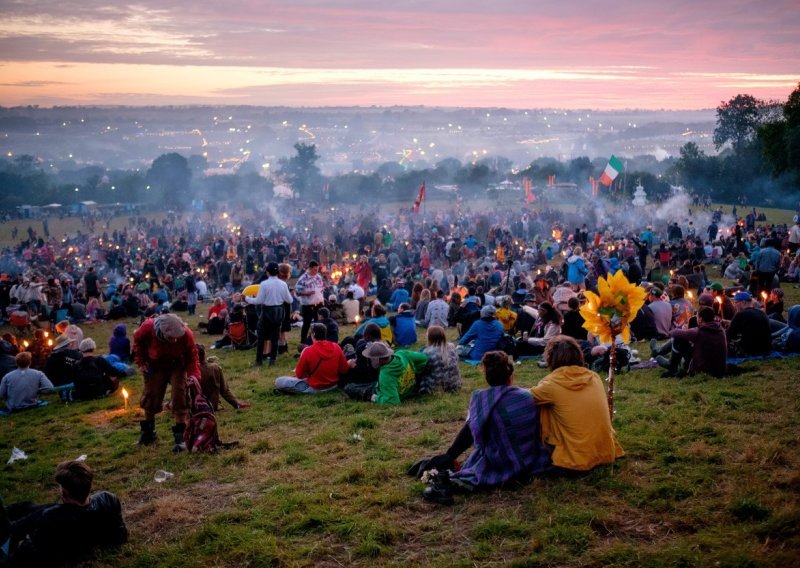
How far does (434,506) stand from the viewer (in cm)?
526

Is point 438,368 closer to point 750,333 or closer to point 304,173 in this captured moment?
point 750,333

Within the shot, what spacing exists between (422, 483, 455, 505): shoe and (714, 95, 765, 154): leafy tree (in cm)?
5655

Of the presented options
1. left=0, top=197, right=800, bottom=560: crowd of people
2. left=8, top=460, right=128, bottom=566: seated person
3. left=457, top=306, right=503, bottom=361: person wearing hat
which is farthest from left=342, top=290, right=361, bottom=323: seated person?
left=8, top=460, right=128, bottom=566: seated person

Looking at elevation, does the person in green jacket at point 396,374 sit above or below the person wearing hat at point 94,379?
above

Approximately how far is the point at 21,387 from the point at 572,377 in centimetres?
826

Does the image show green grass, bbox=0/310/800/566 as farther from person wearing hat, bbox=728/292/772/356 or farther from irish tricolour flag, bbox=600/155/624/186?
irish tricolour flag, bbox=600/155/624/186

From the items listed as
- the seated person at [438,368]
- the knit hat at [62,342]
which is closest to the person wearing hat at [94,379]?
the knit hat at [62,342]

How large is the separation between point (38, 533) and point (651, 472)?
4468 millimetres

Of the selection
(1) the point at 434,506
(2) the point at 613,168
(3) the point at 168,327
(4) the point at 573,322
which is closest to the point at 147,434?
(3) the point at 168,327

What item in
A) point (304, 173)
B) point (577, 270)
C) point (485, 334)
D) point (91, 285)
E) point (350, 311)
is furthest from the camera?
point (304, 173)

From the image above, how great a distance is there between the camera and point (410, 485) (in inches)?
223

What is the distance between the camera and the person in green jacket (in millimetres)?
8406

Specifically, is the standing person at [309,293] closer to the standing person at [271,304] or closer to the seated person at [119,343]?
the standing person at [271,304]

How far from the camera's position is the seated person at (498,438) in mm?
5266
